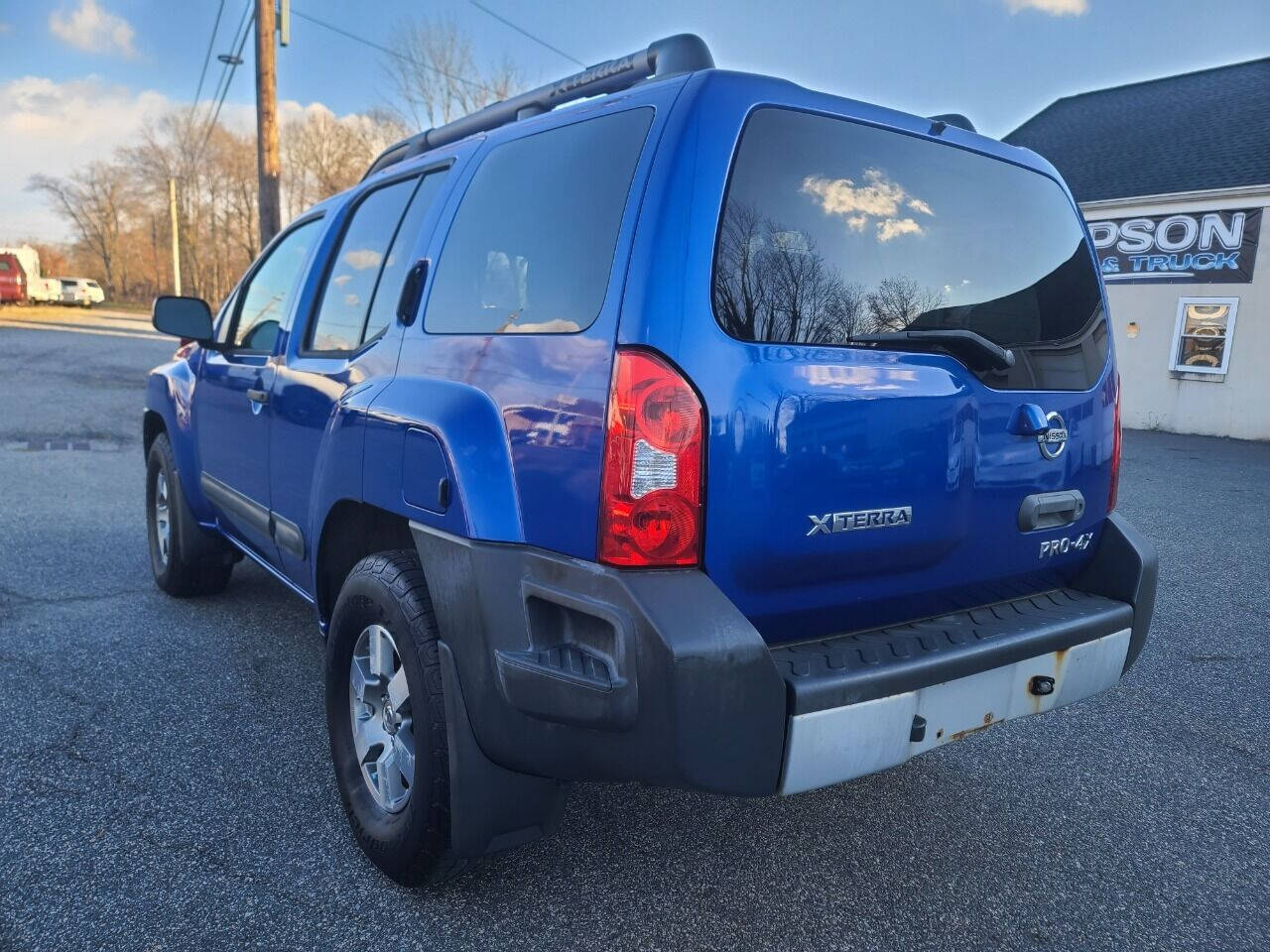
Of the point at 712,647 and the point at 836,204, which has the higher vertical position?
the point at 836,204

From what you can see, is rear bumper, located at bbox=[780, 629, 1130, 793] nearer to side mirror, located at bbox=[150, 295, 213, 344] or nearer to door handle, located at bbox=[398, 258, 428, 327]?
door handle, located at bbox=[398, 258, 428, 327]

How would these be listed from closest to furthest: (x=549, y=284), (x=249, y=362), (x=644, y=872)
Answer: (x=549, y=284) < (x=644, y=872) < (x=249, y=362)

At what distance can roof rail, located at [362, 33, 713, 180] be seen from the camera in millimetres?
2318

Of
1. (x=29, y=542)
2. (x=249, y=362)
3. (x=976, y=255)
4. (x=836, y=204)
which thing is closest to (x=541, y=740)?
(x=836, y=204)

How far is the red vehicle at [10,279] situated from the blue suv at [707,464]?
4897 centimetres

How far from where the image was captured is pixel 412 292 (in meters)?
2.57

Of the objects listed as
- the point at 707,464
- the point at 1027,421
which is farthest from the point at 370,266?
the point at 1027,421

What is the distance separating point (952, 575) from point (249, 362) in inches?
109

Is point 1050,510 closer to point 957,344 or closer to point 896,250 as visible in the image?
point 957,344

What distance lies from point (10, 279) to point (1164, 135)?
46.3m

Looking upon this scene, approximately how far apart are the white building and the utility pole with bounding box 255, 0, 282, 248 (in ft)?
42.7

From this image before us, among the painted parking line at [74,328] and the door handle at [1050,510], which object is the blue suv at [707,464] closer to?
the door handle at [1050,510]

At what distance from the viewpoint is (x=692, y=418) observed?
181 centimetres

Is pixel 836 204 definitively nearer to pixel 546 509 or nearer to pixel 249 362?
pixel 546 509
